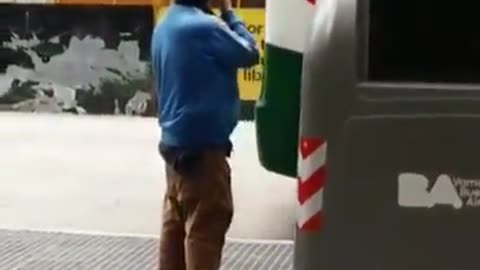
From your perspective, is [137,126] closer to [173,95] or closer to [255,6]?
[255,6]

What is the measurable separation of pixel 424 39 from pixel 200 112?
5.43 feet

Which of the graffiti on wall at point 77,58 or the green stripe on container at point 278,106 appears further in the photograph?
the graffiti on wall at point 77,58

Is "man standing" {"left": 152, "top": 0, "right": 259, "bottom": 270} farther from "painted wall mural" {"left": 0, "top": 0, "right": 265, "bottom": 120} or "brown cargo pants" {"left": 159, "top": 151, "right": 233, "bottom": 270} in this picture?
"painted wall mural" {"left": 0, "top": 0, "right": 265, "bottom": 120}

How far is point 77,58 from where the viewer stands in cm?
1465

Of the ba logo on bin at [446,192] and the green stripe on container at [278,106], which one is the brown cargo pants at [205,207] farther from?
the ba logo on bin at [446,192]

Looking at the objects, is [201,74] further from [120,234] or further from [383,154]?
[120,234]

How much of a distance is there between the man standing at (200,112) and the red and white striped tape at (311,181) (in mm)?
1576

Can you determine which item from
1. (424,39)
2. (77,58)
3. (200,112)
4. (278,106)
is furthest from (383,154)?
(77,58)

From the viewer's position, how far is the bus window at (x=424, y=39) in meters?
3.87

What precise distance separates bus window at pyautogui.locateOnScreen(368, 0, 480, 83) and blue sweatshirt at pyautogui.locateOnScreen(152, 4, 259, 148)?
153cm

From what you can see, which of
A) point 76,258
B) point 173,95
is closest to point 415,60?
point 173,95

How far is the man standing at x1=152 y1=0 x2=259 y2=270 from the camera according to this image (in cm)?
536

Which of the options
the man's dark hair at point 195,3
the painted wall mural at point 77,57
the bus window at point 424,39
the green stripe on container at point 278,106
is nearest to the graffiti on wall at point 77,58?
the painted wall mural at point 77,57

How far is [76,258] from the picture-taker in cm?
733
